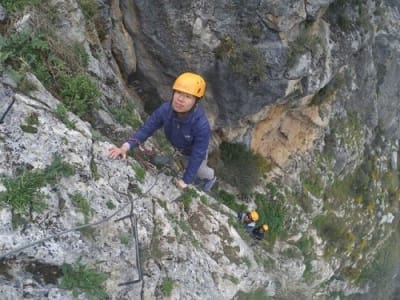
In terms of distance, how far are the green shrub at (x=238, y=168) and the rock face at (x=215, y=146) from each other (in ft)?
1.40

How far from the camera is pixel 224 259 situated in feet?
27.0

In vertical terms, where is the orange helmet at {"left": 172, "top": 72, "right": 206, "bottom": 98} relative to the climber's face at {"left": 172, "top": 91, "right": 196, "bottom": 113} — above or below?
above

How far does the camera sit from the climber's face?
255 inches

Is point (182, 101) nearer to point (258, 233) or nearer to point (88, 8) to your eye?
point (88, 8)

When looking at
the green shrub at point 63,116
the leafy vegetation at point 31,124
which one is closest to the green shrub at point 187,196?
the green shrub at point 63,116

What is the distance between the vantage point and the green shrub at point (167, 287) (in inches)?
264

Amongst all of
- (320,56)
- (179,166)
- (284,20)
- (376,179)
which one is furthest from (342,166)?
(179,166)

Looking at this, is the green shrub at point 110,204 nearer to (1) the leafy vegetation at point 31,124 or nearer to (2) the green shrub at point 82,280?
(2) the green shrub at point 82,280

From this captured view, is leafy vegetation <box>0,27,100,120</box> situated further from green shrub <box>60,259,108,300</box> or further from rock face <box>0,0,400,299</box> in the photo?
green shrub <box>60,259,108,300</box>

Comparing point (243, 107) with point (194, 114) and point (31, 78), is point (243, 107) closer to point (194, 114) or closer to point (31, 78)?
point (194, 114)

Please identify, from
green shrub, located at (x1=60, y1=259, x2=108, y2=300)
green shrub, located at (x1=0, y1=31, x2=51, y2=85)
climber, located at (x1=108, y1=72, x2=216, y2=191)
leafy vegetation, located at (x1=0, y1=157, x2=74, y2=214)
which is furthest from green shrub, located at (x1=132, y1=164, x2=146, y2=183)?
green shrub, located at (x1=0, y1=31, x2=51, y2=85)

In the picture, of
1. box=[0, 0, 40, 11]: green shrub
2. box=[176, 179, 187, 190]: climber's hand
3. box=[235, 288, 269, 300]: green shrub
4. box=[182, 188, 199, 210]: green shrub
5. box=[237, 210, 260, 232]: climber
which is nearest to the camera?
box=[0, 0, 40, 11]: green shrub

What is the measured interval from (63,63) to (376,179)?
16277 millimetres

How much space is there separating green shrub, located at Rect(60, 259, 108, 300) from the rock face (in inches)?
3.2
